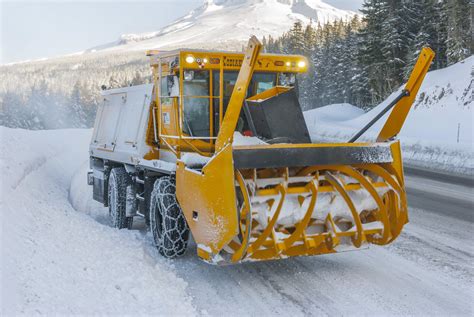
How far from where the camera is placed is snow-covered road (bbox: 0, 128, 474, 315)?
15.6ft

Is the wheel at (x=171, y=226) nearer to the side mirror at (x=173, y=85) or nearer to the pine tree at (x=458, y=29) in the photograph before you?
the side mirror at (x=173, y=85)

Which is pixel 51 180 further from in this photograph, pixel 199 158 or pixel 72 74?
pixel 72 74

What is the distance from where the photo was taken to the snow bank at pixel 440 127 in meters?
16.3

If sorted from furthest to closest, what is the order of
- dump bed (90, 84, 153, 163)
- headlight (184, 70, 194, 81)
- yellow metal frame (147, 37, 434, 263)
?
1. dump bed (90, 84, 153, 163)
2. headlight (184, 70, 194, 81)
3. yellow metal frame (147, 37, 434, 263)

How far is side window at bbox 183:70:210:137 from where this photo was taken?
6.62 metres

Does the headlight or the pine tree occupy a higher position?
the pine tree

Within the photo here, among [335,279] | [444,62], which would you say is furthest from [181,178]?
[444,62]

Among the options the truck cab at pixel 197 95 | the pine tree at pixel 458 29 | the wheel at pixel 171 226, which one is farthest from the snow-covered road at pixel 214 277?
the pine tree at pixel 458 29

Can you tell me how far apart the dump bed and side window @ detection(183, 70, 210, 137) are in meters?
→ 1.28

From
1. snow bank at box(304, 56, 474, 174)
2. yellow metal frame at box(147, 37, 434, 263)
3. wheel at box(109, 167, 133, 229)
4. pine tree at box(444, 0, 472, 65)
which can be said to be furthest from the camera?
pine tree at box(444, 0, 472, 65)

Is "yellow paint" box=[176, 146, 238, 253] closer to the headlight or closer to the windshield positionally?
the windshield

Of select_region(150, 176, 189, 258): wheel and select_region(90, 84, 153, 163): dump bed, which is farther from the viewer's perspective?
select_region(90, 84, 153, 163): dump bed

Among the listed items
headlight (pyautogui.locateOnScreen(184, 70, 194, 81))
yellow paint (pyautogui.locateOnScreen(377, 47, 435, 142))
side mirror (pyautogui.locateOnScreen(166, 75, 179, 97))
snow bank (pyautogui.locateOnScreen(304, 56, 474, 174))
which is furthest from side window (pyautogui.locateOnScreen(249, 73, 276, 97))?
snow bank (pyautogui.locateOnScreen(304, 56, 474, 174))

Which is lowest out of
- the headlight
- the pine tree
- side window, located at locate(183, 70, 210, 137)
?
side window, located at locate(183, 70, 210, 137)
